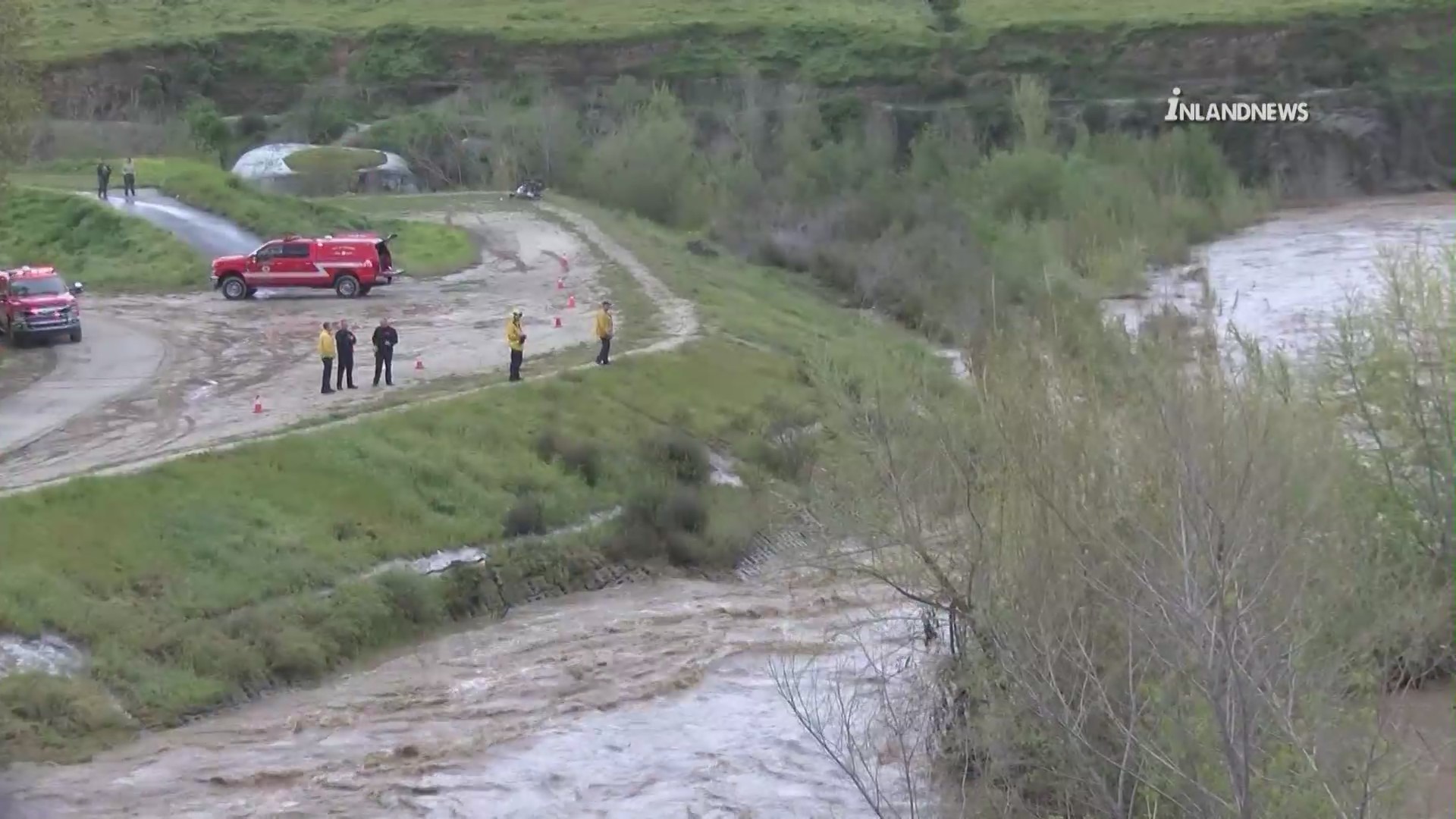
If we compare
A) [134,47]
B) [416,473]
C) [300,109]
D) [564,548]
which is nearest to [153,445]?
[416,473]

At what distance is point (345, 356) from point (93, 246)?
23.5 metres

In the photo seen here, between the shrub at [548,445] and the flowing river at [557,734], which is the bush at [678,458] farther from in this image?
the flowing river at [557,734]

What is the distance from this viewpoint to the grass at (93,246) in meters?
50.8

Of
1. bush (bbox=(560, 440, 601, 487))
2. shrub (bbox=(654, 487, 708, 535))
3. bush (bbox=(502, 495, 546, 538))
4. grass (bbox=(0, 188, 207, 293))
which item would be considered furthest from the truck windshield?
shrub (bbox=(654, 487, 708, 535))

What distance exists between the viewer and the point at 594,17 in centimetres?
10481

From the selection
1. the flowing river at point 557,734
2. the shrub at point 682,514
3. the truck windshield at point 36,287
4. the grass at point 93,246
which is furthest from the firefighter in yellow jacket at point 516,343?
the grass at point 93,246

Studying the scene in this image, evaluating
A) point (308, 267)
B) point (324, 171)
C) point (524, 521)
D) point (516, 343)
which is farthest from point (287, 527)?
point (324, 171)

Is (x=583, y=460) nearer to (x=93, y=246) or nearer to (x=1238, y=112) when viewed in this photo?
(x=93, y=246)

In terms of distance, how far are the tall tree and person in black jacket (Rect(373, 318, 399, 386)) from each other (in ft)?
27.9

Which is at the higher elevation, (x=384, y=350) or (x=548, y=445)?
(x=384, y=350)

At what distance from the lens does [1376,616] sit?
1658 centimetres

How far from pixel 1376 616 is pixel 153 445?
20.4 meters

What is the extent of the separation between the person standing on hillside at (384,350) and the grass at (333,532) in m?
1.69

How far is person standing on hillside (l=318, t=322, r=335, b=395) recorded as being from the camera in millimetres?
33719
